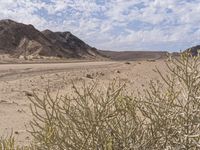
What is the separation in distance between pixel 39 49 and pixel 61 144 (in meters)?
56.4

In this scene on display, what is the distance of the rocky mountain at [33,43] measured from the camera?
199ft

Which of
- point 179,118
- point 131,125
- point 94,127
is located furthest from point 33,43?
point 179,118

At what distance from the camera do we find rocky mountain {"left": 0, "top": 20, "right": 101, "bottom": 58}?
6066 cm

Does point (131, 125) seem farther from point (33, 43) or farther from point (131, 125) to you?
point (33, 43)

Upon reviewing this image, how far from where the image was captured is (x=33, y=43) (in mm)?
63000

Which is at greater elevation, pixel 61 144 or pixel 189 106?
pixel 189 106

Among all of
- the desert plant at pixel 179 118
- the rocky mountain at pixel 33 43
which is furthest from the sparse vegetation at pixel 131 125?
the rocky mountain at pixel 33 43

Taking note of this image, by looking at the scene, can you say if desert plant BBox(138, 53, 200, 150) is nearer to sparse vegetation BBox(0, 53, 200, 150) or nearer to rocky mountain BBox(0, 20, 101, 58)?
sparse vegetation BBox(0, 53, 200, 150)

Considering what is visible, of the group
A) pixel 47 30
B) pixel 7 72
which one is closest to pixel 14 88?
pixel 7 72

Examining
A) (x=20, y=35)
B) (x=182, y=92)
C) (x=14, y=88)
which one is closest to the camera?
(x=182, y=92)

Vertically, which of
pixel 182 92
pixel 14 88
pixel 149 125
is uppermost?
pixel 182 92

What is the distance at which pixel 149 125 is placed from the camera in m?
4.20

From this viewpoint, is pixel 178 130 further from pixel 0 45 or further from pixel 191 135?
pixel 0 45

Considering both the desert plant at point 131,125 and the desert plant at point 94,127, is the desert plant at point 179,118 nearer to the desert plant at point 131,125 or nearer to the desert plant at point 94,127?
the desert plant at point 131,125
